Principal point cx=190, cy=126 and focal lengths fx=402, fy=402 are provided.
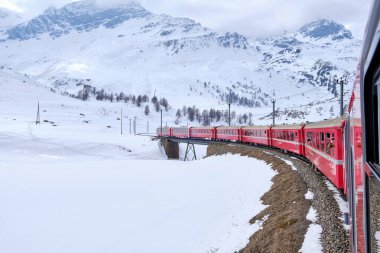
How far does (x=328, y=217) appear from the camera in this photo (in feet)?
35.6

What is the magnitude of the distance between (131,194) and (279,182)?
9625mm

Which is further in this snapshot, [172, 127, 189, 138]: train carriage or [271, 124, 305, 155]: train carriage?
[172, 127, 189, 138]: train carriage

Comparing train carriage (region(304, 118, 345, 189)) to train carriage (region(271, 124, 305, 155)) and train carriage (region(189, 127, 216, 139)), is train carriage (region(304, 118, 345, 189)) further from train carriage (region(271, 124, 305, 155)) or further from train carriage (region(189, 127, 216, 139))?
train carriage (region(189, 127, 216, 139))

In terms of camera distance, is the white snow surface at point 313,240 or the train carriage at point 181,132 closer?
the white snow surface at point 313,240

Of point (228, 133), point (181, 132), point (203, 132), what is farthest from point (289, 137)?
point (181, 132)

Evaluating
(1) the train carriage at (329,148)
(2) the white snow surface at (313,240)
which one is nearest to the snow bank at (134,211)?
(2) the white snow surface at (313,240)

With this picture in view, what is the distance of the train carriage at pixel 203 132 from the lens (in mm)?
56656

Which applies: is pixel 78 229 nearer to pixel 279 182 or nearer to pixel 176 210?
pixel 176 210

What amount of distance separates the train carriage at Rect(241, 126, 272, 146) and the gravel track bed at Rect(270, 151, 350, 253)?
20.4 metres

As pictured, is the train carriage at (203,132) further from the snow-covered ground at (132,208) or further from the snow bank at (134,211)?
the snow bank at (134,211)

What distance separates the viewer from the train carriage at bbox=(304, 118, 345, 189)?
12.6 m

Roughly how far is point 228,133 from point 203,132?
8.95 metres

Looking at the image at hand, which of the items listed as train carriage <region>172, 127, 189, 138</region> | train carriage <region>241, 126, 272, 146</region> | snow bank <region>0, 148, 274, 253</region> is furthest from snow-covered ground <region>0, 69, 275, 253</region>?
train carriage <region>172, 127, 189, 138</region>

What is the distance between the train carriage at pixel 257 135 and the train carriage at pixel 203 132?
10.6m
